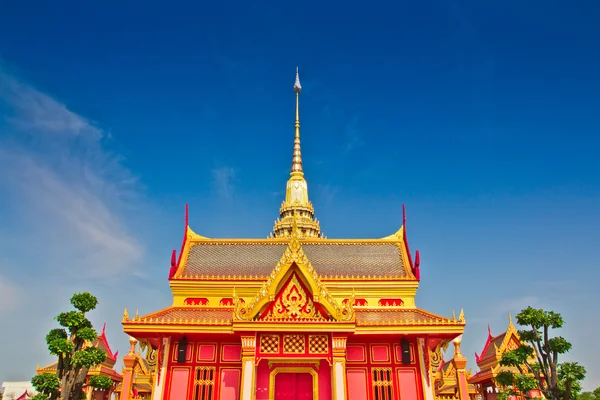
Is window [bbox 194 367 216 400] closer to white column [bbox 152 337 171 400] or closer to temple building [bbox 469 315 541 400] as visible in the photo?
white column [bbox 152 337 171 400]

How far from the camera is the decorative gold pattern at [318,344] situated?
20303 millimetres

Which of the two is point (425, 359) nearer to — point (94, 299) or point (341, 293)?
point (341, 293)

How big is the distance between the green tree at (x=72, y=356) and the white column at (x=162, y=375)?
6.44 ft

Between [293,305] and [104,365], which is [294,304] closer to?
[293,305]

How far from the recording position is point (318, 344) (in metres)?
20.4

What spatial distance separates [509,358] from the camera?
19531 millimetres

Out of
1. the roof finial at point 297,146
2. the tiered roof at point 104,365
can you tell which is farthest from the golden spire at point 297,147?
the tiered roof at point 104,365

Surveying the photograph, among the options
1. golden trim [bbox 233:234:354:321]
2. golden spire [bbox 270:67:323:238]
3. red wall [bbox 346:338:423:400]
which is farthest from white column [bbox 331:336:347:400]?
golden spire [bbox 270:67:323:238]

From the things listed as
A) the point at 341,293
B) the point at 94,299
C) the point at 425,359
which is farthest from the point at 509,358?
the point at 94,299

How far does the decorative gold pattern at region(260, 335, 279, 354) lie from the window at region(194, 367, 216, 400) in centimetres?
308

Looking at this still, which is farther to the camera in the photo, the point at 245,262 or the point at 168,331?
the point at 245,262

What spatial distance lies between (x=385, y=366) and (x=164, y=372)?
9.69 metres

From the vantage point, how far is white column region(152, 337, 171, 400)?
69.7 ft

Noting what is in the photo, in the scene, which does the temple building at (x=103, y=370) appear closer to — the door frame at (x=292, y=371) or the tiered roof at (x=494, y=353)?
the door frame at (x=292, y=371)
